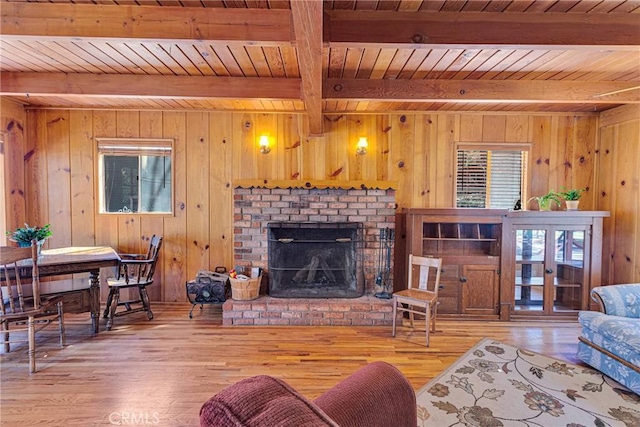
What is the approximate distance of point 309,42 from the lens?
187cm

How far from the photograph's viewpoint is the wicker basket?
12.1 ft

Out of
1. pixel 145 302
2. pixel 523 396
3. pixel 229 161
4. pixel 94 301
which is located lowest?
pixel 523 396

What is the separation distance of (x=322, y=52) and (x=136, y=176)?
3.28 meters

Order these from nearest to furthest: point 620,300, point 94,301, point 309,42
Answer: point 309,42, point 620,300, point 94,301

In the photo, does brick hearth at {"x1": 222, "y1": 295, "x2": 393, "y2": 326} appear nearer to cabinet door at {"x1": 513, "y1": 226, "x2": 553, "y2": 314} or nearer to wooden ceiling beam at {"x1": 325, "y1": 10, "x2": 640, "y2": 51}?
cabinet door at {"x1": 513, "y1": 226, "x2": 553, "y2": 314}

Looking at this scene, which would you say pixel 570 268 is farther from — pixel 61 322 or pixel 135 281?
pixel 61 322

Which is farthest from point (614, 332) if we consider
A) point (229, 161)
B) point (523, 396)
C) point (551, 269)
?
point (229, 161)

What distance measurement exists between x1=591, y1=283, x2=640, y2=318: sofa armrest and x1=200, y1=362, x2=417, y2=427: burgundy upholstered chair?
8.92ft

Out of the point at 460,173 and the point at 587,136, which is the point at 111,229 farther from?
the point at 587,136

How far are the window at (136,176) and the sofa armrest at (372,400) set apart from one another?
3.89m

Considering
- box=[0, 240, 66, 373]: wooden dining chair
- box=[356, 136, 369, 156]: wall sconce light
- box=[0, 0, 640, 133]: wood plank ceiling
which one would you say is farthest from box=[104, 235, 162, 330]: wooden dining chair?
box=[356, 136, 369, 156]: wall sconce light

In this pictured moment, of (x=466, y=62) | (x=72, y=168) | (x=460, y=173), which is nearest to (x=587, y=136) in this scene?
(x=460, y=173)

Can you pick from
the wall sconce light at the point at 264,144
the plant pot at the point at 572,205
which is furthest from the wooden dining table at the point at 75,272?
the plant pot at the point at 572,205

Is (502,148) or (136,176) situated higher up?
(502,148)
